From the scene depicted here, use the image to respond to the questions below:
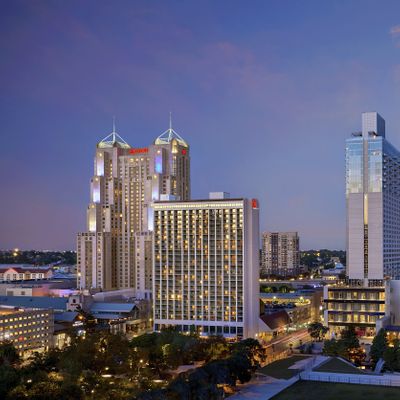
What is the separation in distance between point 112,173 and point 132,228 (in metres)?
15.8

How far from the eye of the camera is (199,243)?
114 meters

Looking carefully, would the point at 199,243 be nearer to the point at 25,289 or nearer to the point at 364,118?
the point at 364,118

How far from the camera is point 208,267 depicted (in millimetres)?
113312

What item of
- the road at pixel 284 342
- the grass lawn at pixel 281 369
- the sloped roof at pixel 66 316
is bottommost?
the road at pixel 284 342

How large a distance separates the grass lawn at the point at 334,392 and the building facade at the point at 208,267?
3754 cm

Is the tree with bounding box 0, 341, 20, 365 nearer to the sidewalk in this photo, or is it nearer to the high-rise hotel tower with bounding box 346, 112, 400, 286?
the sidewalk

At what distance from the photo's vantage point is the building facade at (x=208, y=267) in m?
111

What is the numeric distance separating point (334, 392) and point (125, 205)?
99580 millimetres

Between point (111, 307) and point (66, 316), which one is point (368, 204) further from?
point (66, 316)

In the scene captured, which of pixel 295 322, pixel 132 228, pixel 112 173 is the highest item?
pixel 112 173

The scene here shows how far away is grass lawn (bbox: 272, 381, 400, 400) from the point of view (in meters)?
67.1

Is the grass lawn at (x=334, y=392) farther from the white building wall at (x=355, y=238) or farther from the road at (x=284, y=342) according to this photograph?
the white building wall at (x=355, y=238)

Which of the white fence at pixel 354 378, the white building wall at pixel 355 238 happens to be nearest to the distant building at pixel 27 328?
the white fence at pixel 354 378

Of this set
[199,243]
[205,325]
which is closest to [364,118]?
[199,243]
